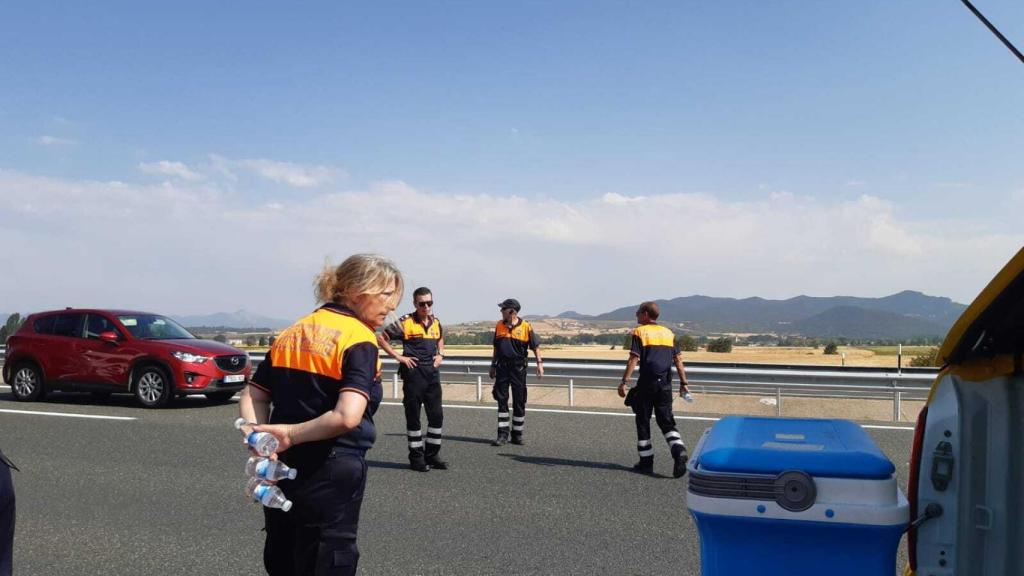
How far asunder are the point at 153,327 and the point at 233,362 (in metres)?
1.70

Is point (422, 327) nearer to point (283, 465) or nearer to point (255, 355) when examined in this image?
point (283, 465)

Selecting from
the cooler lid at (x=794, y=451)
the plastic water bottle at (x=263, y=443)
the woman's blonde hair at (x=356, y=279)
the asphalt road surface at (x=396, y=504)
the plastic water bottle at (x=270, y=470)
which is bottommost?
the asphalt road surface at (x=396, y=504)

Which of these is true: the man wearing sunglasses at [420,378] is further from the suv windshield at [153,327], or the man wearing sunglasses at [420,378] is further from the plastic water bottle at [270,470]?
the suv windshield at [153,327]

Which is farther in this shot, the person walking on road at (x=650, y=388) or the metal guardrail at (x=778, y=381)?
the metal guardrail at (x=778, y=381)

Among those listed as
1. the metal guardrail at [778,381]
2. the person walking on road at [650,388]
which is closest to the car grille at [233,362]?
the metal guardrail at [778,381]

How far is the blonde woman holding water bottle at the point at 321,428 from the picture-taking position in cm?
336

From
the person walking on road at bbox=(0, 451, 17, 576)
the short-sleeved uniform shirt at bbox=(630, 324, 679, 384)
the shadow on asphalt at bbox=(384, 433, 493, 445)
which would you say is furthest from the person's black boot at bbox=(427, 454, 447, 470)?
the person walking on road at bbox=(0, 451, 17, 576)

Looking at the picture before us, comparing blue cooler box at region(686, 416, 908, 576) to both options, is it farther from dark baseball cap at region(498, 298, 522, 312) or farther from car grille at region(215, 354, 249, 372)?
car grille at region(215, 354, 249, 372)

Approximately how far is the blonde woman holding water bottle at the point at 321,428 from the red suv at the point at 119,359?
11283 mm

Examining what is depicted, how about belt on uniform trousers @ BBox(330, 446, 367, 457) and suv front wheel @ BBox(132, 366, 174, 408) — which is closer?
belt on uniform trousers @ BBox(330, 446, 367, 457)

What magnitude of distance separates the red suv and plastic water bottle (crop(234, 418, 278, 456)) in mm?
11447

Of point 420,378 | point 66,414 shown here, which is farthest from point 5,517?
point 66,414

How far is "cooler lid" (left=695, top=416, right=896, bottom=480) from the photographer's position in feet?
9.01

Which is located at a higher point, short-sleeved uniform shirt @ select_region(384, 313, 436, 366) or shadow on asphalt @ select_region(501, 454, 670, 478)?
short-sleeved uniform shirt @ select_region(384, 313, 436, 366)
